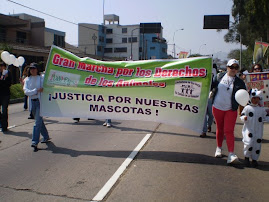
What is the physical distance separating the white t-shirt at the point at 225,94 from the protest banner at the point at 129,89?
0.29 meters

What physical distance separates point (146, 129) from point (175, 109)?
278 cm

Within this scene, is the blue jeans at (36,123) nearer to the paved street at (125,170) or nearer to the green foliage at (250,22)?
the paved street at (125,170)

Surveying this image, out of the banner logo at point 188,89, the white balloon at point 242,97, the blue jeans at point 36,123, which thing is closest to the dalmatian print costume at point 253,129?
the white balloon at point 242,97

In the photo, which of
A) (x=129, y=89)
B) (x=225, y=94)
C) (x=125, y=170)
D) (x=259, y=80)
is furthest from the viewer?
(x=259, y=80)

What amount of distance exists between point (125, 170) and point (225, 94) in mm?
2228

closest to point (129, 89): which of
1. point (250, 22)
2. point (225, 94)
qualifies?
point (225, 94)

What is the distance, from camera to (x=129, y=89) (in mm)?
5703

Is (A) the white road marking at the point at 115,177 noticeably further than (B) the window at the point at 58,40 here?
No

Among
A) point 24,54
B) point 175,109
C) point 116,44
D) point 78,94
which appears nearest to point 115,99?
point 78,94

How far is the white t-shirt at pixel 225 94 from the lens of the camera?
5004 millimetres

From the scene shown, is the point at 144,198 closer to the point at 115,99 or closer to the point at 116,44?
the point at 115,99

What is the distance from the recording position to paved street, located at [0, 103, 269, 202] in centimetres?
383

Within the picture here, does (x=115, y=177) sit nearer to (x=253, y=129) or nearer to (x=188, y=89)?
(x=188, y=89)

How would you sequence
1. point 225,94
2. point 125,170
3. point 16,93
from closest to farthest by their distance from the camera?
point 125,170
point 225,94
point 16,93
